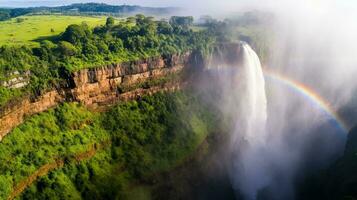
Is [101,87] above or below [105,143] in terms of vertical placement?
above

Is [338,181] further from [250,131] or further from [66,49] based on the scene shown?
[66,49]

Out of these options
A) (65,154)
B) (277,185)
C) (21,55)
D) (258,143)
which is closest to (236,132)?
(258,143)

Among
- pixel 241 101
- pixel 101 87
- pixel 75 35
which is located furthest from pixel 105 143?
pixel 241 101

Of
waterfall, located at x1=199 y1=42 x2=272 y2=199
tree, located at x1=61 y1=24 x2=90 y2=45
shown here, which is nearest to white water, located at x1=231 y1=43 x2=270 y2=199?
waterfall, located at x1=199 y1=42 x2=272 y2=199

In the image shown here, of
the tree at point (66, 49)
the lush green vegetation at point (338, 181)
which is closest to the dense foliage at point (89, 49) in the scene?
the tree at point (66, 49)

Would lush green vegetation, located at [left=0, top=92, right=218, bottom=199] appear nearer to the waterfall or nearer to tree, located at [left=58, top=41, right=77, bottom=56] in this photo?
the waterfall

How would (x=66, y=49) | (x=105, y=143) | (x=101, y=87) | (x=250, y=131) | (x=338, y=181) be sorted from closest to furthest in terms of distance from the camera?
(x=338, y=181)
(x=105, y=143)
(x=66, y=49)
(x=101, y=87)
(x=250, y=131)

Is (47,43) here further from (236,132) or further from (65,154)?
(236,132)
